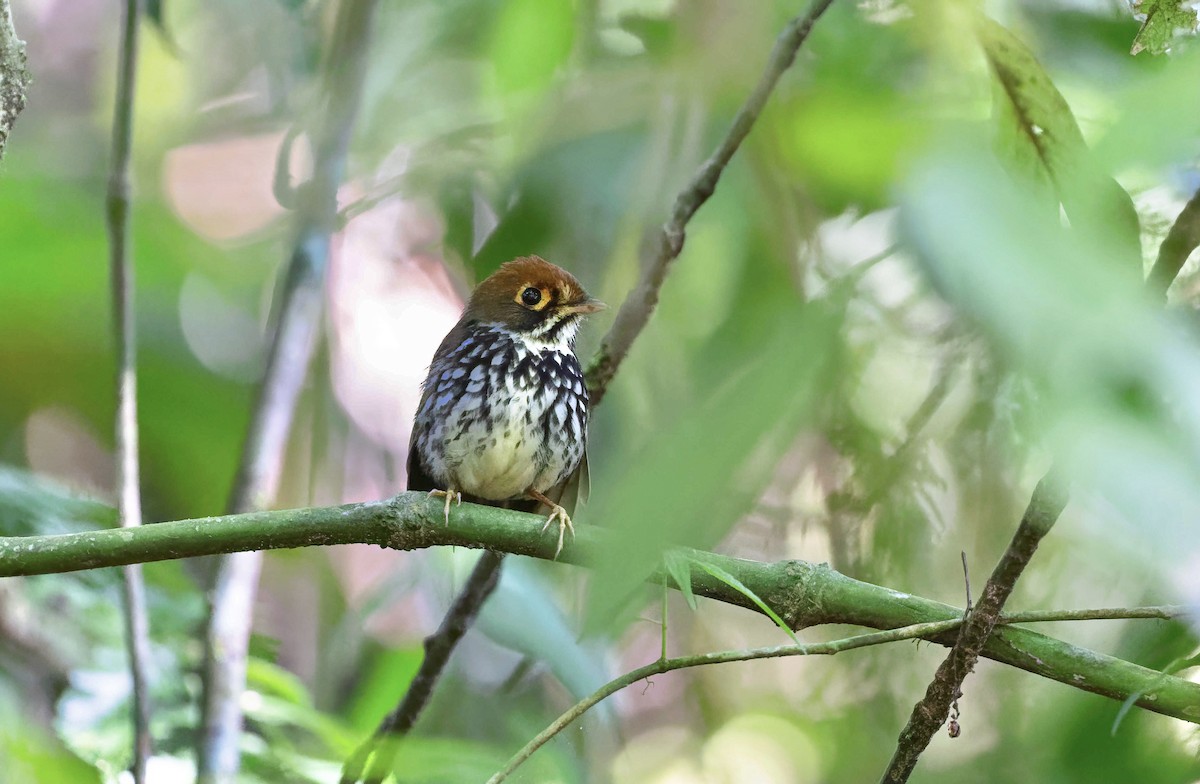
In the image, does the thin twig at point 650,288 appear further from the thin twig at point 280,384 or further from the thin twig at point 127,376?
the thin twig at point 127,376

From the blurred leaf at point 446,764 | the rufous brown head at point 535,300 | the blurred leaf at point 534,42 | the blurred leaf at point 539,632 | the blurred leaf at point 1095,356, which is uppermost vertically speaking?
the rufous brown head at point 535,300

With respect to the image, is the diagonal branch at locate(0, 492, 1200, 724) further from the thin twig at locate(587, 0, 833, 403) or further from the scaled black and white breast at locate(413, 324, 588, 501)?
the scaled black and white breast at locate(413, 324, 588, 501)

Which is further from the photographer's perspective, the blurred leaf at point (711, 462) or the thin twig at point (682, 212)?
the thin twig at point (682, 212)

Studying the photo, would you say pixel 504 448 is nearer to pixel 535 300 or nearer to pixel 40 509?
pixel 535 300

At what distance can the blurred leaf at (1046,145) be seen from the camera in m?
0.84

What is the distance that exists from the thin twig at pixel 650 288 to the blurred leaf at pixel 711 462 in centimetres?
111

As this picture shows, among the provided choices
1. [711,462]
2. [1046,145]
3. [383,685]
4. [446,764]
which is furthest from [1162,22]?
[383,685]

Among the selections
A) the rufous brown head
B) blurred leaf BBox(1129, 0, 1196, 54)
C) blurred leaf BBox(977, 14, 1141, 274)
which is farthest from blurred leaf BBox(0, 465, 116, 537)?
blurred leaf BBox(1129, 0, 1196, 54)

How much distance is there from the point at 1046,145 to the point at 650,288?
4.16 feet

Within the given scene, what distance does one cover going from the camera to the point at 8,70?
1969 mm

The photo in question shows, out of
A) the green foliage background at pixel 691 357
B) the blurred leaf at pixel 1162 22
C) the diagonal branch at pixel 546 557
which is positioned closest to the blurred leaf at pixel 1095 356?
the green foliage background at pixel 691 357

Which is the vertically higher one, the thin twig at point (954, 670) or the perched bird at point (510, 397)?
the perched bird at point (510, 397)

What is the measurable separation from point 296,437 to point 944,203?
4.02 m

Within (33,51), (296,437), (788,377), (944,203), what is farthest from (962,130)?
(33,51)
